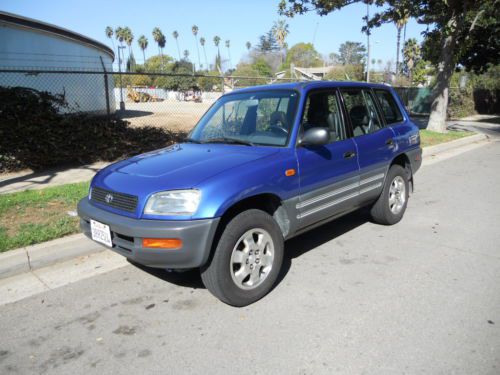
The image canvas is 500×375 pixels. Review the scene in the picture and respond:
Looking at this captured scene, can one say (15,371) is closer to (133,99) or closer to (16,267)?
(16,267)

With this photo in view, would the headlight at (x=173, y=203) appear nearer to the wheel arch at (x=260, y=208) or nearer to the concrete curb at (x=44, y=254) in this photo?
the wheel arch at (x=260, y=208)

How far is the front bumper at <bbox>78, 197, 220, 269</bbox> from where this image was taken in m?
2.96

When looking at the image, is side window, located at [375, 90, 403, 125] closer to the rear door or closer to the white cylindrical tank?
the rear door

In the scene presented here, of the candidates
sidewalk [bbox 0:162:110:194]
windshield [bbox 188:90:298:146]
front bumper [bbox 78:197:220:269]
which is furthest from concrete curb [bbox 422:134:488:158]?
front bumper [bbox 78:197:220:269]

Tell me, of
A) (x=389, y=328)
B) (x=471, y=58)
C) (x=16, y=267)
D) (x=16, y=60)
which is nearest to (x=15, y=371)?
(x=16, y=267)

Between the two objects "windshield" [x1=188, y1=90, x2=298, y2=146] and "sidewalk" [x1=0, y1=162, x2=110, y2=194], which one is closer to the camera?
"windshield" [x1=188, y1=90, x2=298, y2=146]

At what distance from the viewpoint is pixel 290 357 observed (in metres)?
2.71

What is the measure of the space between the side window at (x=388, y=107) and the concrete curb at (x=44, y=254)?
3778mm

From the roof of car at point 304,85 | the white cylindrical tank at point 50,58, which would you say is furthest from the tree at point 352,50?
the roof of car at point 304,85

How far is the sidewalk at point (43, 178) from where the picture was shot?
683 centimetres

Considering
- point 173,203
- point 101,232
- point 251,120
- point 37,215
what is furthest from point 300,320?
point 37,215

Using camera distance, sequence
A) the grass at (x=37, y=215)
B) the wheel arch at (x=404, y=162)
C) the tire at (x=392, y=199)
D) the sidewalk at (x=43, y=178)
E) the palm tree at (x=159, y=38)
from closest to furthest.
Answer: the grass at (x=37, y=215)
the tire at (x=392, y=199)
the wheel arch at (x=404, y=162)
the sidewalk at (x=43, y=178)
the palm tree at (x=159, y=38)

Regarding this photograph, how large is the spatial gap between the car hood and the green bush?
197 inches

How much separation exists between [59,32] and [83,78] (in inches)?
89.6
